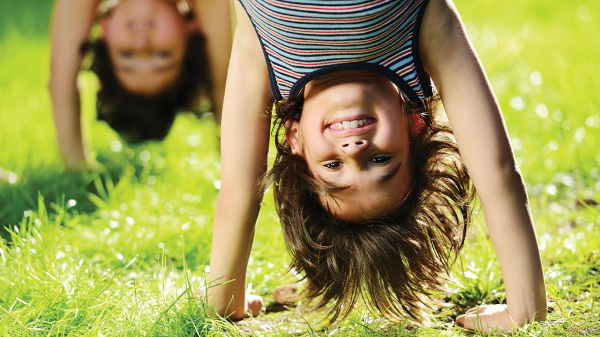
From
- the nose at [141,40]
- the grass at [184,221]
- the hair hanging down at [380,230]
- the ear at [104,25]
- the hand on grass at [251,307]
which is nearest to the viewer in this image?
the hair hanging down at [380,230]

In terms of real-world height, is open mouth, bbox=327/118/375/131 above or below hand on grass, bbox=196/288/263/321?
above

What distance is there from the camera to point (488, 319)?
1732 mm

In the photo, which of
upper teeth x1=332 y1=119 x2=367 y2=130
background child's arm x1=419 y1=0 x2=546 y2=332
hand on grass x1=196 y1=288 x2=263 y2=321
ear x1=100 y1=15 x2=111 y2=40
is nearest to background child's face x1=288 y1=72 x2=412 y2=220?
upper teeth x1=332 y1=119 x2=367 y2=130

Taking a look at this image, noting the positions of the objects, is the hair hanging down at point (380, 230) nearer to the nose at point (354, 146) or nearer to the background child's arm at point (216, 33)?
the nose at point (354, 146)

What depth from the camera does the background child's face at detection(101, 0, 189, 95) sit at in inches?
119

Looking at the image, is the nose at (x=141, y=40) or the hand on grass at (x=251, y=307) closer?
the hand on grass at (x=251, y=307)

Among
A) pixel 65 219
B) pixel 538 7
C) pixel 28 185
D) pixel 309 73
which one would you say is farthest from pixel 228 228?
pixel 538 7

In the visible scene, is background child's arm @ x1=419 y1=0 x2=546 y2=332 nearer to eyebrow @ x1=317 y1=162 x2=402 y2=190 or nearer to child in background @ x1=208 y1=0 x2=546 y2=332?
child in background @ x1=208 y1=0 x2=546 y2=332

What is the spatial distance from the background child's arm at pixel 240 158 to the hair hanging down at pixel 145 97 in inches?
58.4

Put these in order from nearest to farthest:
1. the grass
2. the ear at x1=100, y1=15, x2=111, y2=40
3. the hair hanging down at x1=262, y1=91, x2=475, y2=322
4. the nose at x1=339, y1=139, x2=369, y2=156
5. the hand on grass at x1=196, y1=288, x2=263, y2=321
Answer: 1. the nose at x1=339, y1=139, x2=369, y2=156
2. the hair hanging down at x1=262, y1=91, x2=475, y2=322
3. the grass
4. the hand on grass at x1=196, y1=288, x2=263, y2=321
5. the ear at x1=100, y1=15, x2=111, y2=40

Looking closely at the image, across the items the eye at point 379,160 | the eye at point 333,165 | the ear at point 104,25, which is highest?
the ear at point 104,25

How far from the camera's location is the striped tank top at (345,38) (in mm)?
1504

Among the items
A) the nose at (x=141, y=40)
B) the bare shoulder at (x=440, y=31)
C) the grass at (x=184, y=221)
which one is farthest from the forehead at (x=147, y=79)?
the bare shoulder at (x=440, y=31)

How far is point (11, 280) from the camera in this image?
76.7 inches
